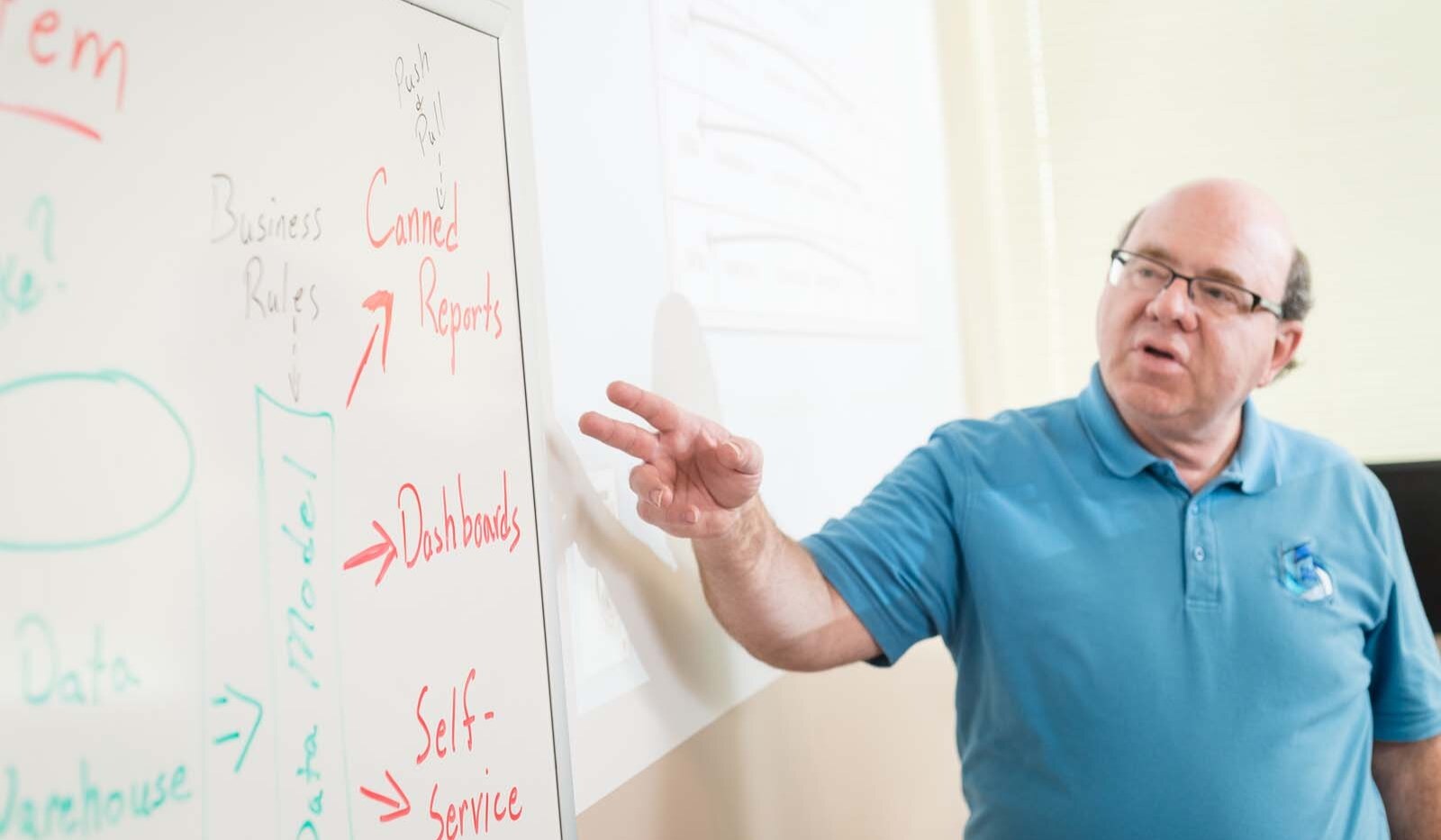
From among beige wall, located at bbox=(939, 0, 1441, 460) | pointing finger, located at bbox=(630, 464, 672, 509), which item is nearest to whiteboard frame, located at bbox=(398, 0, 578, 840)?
pointing finger, located at bbox=(630, 464, 672, 509)

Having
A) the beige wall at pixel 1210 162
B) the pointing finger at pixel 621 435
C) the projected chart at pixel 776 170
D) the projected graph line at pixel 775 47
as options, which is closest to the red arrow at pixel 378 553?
the pointing finger at pixel 621 435

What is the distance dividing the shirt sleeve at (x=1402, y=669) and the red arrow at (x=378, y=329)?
1468 mm

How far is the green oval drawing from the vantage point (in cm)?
53

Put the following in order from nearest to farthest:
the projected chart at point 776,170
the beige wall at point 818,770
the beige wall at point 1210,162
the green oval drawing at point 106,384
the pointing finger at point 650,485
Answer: the green oval drawing at point 106,384 < the pointing finger at point 650,485 < the beige wall at point 818,770 < the projected chart at point 776,170 < the beige wall at point 1210,162

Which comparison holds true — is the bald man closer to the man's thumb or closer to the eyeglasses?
the eyeglasses

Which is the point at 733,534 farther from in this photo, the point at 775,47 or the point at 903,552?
the point at 775,47

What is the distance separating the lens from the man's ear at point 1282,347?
66.5 inches

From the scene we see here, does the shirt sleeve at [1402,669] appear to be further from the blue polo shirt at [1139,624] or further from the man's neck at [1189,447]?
the man's neck at [1189,447]

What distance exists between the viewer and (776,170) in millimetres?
1545

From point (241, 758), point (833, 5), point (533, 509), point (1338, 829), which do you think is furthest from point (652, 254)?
point (1338, 829)

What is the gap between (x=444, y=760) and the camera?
79cm

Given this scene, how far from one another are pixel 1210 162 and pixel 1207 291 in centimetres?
101

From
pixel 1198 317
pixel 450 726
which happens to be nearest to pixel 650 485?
pixel 450 726

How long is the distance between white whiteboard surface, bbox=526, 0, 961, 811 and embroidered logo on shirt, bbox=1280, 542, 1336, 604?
2.03ft
